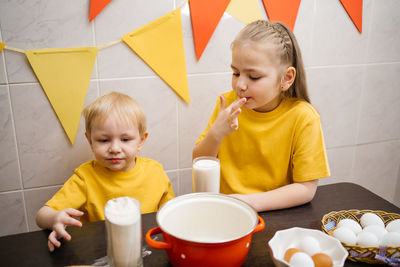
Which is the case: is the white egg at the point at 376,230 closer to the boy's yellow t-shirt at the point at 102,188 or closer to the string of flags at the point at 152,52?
the boy's yellow t-shirt at the point at 102,188

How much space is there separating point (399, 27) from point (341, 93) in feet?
1.50

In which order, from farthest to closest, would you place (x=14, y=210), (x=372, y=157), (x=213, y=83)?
(x=372, y=157)
(x=213, y=83)
(x=14, y=210)

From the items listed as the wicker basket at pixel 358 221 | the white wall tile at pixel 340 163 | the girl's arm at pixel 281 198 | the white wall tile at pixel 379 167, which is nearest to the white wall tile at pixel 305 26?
the white wall tile at pixel 340 163

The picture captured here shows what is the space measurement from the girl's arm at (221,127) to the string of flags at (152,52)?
39 cm

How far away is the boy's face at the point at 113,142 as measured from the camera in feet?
3.34

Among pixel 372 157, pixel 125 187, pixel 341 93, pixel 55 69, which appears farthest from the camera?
pixel 372 157

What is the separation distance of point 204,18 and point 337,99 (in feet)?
2.72

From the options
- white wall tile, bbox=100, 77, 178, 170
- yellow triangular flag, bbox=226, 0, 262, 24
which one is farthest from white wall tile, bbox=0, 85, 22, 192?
yellow triangular flag, bbox=226, 0, 262, 24

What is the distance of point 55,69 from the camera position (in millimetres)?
1246

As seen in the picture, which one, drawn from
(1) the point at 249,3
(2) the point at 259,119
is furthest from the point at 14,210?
(1) the point at 249,3

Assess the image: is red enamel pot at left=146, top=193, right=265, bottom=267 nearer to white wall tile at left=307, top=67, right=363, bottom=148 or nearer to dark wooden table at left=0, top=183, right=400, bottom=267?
dark wooden table at left=0, top=183, right=400, bottom=267

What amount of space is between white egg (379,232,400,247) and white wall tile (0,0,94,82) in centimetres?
114

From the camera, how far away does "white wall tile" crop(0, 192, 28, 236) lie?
133cm

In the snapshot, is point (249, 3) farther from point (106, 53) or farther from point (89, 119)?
point (89, 119)
